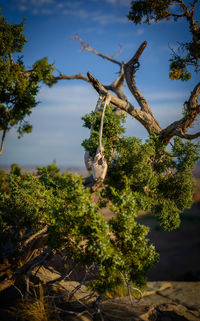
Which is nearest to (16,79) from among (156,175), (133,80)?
(133,80)

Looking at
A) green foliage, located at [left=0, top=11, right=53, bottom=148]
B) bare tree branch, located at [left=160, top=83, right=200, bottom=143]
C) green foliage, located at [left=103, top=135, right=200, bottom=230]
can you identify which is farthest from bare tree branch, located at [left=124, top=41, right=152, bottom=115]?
green foliage, located at [left=0, top=11, right=53, bottom=148]

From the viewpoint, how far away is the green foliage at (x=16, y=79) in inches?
299

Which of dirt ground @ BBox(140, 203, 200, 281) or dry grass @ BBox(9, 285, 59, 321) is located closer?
dry grass @ BBox(9, 285, 59, 321)

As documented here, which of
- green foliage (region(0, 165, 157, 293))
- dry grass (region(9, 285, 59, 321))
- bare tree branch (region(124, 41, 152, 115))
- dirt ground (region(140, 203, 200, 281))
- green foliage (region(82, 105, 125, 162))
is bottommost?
dirt ground (region(140, 203, 200, 281))

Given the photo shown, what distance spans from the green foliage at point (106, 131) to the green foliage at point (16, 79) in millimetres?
4790

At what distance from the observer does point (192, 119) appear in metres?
5.68

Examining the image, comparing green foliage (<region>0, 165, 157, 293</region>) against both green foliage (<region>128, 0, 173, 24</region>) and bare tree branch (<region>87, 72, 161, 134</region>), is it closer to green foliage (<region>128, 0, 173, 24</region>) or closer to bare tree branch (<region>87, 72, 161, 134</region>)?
bare tree branch (<region>87, 72, 161, 134</region>)

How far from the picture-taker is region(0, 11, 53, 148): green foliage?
7.61 meters

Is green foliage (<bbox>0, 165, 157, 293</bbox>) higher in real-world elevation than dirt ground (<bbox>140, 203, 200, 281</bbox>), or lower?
higher

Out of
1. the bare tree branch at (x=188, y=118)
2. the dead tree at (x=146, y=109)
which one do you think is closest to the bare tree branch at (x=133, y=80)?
the dead tree at (x=146, y=109)

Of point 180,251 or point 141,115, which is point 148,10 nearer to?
point 141,115

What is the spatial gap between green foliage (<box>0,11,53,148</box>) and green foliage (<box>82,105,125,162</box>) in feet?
15.7

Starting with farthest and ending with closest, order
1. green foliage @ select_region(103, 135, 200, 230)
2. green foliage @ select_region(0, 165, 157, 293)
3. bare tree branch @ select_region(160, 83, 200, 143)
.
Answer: bare tree branch @ select_region(160, 83, 200, 143) < green foliage @ select_region(103, 135, 200, 230) < green foliage @ select_region(0, 165, 157, 293)

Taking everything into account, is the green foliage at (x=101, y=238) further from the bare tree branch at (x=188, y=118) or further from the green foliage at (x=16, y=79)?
the green foliage at (x=16, y=79)
